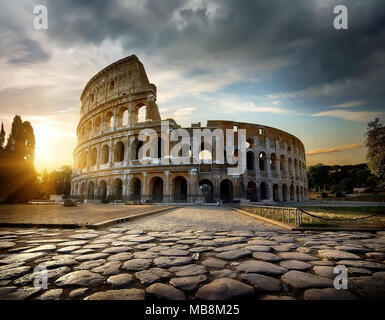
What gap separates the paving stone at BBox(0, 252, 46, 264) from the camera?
83.1 inches

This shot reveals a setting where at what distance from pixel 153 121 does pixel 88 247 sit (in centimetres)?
1877

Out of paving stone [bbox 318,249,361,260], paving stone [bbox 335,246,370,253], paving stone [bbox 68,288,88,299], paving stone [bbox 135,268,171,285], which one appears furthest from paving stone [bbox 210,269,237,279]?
paving stone [bbox 335,246,370,253]

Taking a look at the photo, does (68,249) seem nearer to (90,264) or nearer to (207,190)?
(90,264)

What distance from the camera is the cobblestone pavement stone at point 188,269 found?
1.42 m

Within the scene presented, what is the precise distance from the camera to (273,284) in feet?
5.11

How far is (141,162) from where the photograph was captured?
20422 millimetres

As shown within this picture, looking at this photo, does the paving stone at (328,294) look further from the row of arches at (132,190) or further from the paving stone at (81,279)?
the row of arches at (132,190)

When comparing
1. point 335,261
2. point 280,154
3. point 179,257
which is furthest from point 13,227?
point 280,154

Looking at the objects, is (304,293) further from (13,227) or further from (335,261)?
(13,227)

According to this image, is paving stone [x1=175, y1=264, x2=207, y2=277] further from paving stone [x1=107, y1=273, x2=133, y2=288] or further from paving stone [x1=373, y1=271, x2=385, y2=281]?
paving stone [x1=373, y1=271, x2=385, y2=281]

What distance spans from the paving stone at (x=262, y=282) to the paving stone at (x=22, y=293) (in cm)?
166

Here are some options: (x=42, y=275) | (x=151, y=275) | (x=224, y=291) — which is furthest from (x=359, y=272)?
(x=42, y=275)

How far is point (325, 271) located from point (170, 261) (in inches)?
62.5

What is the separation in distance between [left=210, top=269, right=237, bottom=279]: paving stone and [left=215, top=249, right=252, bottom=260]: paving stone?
439mm
